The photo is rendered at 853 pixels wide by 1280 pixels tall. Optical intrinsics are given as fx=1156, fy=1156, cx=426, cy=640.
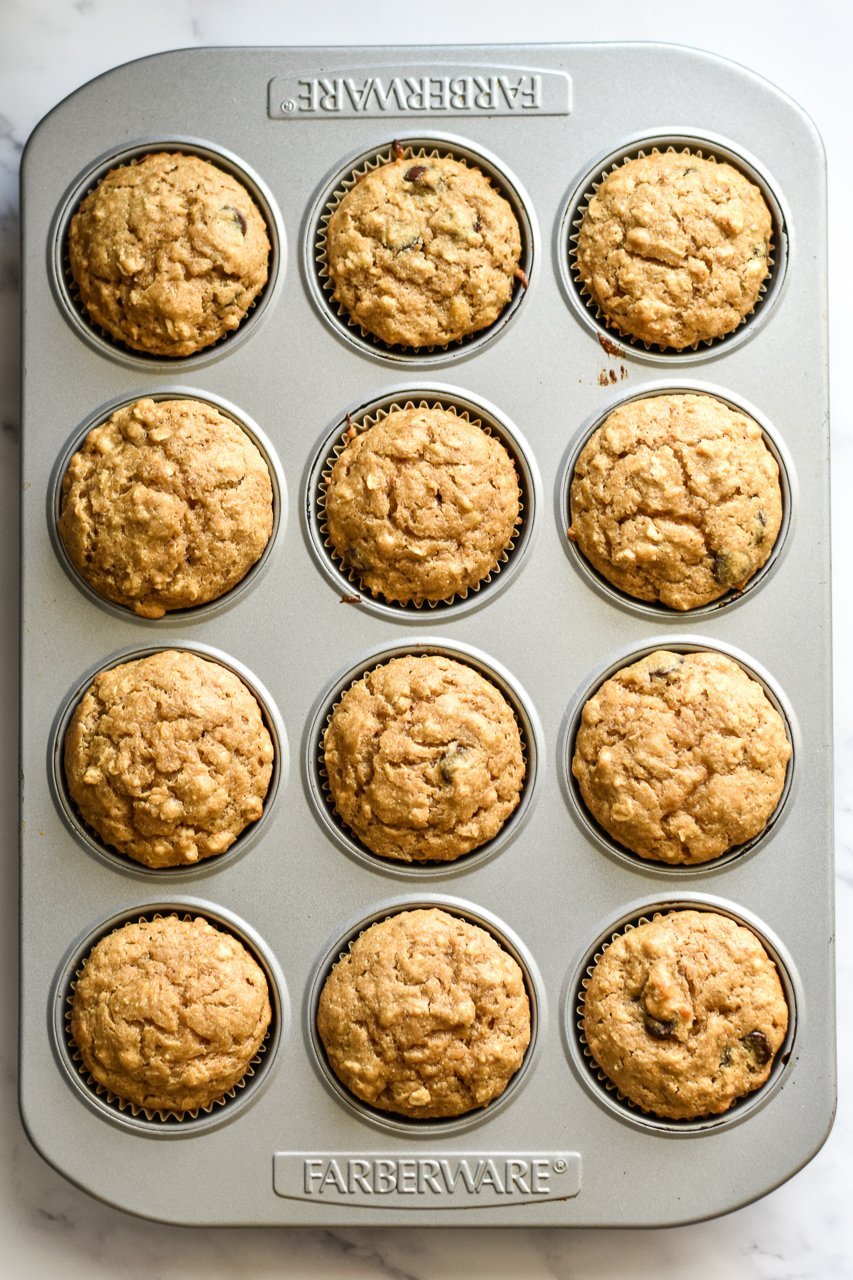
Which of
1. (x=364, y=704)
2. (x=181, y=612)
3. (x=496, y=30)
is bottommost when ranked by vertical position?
(x=364, y=704)

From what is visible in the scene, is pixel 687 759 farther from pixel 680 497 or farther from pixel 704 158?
pixel 704 158

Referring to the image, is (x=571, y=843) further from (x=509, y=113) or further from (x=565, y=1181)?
(x=509, y=113)

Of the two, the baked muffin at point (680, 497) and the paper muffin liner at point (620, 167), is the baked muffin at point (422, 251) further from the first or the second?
the baked muffin at point (680, 497)

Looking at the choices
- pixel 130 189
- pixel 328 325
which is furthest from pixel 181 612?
pixel 130 189

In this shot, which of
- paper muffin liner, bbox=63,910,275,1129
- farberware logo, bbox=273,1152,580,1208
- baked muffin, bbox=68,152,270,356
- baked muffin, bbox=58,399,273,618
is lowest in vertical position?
farberware logo, bbox=273,1152,580,1208

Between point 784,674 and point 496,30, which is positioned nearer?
point 784,674

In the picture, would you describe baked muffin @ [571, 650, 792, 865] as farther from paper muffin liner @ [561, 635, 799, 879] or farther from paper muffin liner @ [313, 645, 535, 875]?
paper muffin liner @ [313, 645, 535, 875]

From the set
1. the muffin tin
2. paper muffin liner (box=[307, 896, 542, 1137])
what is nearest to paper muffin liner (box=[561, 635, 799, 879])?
the muffin tin
